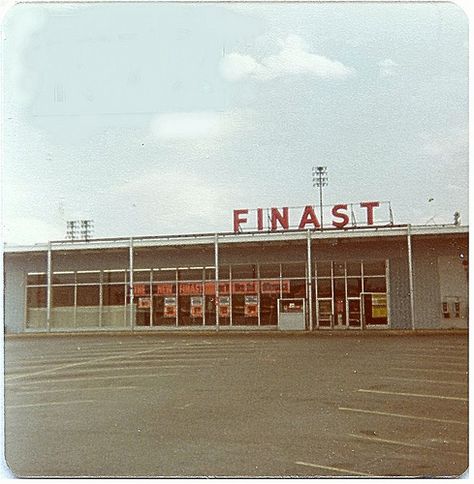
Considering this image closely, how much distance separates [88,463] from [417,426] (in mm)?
3379

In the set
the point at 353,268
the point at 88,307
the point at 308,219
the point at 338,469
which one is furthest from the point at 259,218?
the point at 338,469

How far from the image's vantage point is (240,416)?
701cm

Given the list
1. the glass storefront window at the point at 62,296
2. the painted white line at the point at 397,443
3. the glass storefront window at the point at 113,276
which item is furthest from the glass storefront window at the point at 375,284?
the painted white line at the point at 397,443

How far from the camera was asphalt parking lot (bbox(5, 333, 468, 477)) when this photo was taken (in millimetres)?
5500

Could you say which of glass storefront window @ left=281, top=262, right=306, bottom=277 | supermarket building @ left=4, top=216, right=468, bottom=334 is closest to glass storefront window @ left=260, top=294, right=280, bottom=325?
supermarket building @ left=4, top=216, right=468, bottom=334

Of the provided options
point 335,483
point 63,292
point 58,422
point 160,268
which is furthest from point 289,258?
point 335,483

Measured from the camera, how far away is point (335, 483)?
15.8ft

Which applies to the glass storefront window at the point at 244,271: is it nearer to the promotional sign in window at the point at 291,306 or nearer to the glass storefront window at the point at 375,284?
the promotional sign in window at the point at 291,306

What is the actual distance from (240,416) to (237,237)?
14.7 meters

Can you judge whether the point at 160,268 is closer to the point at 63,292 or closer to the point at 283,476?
the point at 63,292

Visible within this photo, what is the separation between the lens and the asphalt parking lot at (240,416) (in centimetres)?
550

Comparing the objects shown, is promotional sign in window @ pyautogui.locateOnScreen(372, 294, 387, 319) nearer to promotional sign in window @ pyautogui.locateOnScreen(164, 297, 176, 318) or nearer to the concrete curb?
the concrete curb

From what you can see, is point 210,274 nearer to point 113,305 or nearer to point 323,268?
point 113,305

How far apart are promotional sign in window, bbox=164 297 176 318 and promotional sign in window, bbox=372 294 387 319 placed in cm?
738
